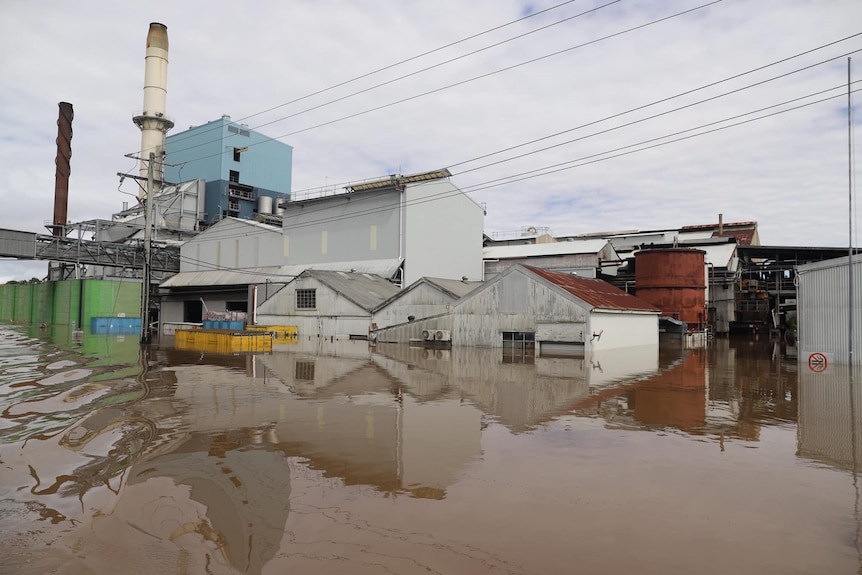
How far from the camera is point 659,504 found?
623 centimetres

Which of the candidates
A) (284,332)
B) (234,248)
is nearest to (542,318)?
(284,332)

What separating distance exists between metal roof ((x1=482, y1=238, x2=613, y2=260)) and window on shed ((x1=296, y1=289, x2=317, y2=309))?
66.6ft

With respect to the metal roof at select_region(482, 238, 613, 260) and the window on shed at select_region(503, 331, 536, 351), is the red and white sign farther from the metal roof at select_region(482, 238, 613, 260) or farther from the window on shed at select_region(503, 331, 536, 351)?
the metal roof at select_region(482, 238, 613, 260)

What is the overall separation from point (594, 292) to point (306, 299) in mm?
19994

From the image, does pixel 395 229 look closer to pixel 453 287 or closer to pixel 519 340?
pixel 453 287

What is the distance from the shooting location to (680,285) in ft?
130

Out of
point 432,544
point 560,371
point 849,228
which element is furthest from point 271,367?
point 849,228

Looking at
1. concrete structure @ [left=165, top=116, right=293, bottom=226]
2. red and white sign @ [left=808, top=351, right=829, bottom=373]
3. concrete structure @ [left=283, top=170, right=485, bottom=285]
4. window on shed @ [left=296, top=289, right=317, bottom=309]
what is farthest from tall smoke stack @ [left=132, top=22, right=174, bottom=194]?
red and white sign @ [left=808, top=351, right=829, bottom=373]

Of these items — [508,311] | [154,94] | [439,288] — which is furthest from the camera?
[154,94]

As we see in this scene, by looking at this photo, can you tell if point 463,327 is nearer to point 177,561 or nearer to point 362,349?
point 362,349

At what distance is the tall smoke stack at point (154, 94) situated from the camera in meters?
61.8

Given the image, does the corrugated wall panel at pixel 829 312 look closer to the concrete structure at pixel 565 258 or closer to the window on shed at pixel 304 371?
the window on shed at pixel 304 371

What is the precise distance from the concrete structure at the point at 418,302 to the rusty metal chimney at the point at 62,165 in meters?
36.0

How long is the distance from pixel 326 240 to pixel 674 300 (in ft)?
90.7
